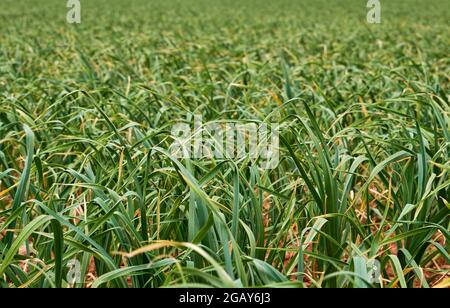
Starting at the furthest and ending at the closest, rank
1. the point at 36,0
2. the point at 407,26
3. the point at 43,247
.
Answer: the point at 36,0, the point at 407,26, the point at 43,247

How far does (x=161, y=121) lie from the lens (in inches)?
151

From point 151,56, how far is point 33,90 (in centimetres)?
221

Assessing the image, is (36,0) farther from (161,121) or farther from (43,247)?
(43,247)

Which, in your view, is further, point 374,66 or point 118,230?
point 374,66

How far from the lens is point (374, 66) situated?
18.3 feet

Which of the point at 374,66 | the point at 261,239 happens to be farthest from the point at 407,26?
the point at 261,239

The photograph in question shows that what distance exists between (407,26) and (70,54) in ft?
24.2
